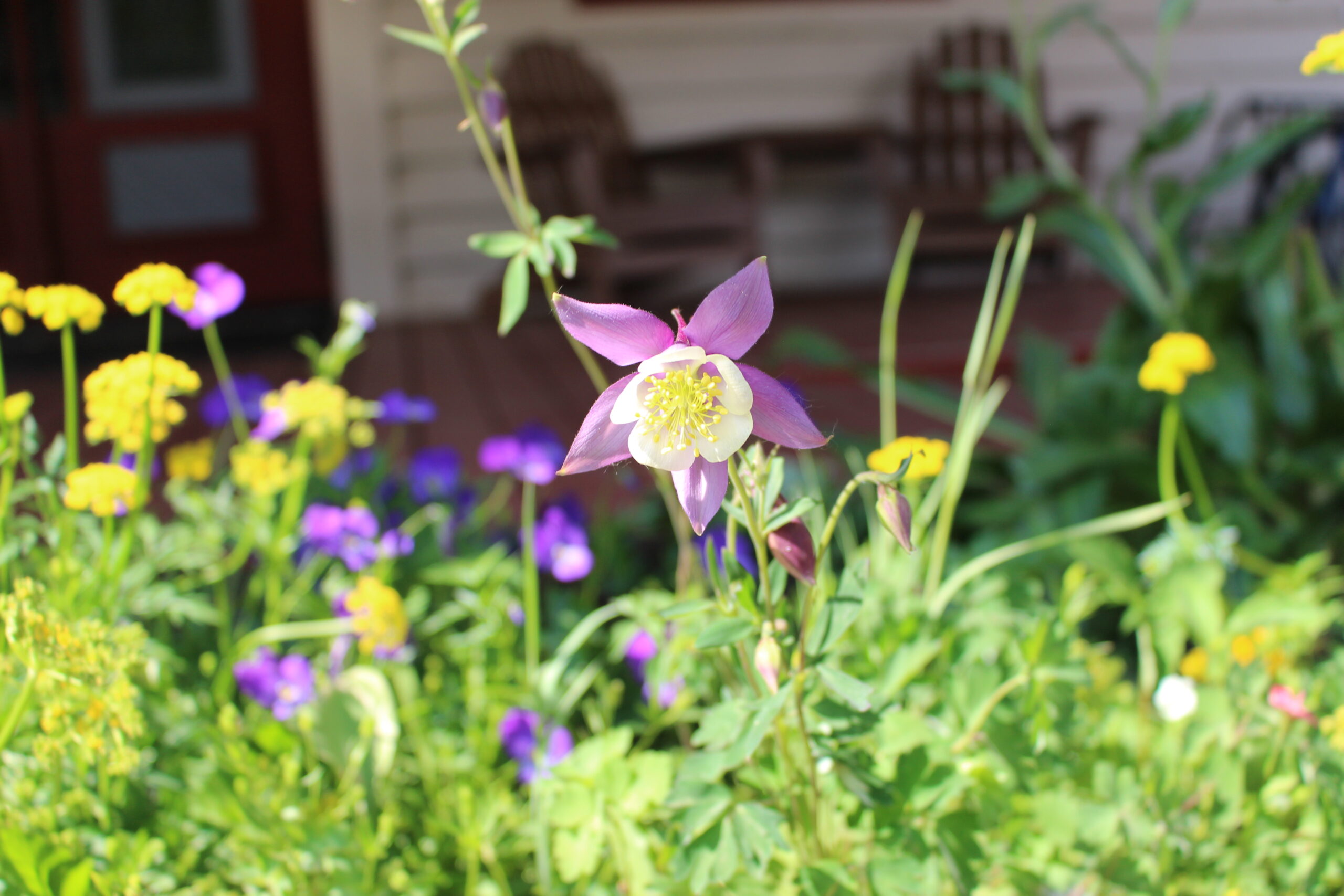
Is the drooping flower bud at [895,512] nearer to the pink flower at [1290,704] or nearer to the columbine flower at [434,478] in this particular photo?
the pink flower at [1290,704]

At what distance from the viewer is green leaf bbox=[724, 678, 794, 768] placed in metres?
0.52

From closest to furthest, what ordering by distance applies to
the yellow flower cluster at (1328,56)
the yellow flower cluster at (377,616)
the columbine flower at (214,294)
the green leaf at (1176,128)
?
1. the yellow flower cluster at (1328,56)
2. the yellow flower cluster at (377,616)
3. the columbine flower at (214,294)
4. the green leaf at (1176,128)

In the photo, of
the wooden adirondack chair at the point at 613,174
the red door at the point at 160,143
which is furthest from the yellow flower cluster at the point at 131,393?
the red door at the point at 160,143

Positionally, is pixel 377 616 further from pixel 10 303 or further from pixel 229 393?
pixel 229 393

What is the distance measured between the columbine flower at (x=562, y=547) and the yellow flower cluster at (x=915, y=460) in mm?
301

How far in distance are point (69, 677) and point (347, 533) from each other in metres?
0.47

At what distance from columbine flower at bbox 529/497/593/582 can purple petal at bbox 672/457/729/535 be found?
50 cm

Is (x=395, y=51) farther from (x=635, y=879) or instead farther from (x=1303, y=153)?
(x=635, y=879)

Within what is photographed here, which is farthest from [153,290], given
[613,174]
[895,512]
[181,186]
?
[181,186]

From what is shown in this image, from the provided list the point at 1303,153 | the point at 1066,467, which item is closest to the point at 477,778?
the point at 1066,467

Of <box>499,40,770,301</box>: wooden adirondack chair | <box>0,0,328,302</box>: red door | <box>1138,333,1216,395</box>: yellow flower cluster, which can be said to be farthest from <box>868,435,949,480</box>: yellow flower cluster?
<box>0,0,328,302</box>: red door

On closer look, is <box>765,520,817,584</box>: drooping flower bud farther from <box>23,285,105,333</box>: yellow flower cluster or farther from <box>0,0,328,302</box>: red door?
<box>0,0,328,302</box>: red door

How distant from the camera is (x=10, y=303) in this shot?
A: 2.25 feet

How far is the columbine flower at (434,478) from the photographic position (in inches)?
49.2
